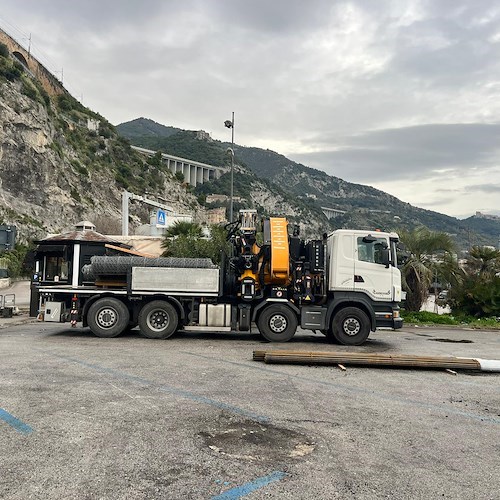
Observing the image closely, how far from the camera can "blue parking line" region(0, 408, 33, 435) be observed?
17.6 feet

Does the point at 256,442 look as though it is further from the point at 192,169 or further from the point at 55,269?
the point at 192,169

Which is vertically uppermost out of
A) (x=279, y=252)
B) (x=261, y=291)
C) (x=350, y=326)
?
(x=279, y=252)

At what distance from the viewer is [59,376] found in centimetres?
814

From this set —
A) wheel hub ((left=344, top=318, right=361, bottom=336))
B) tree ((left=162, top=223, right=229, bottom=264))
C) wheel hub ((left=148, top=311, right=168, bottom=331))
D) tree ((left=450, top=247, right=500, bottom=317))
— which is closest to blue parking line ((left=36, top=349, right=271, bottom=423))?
wheel hub ((left=148, top=311, right=168, bottom=331))

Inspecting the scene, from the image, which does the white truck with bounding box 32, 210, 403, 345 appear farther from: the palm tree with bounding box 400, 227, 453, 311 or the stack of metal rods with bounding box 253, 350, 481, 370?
A: the palm tree with bounding box 400, 227, 453, 311

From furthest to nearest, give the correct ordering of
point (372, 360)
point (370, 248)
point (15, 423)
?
point (370, 248) < point (372, 360) < point (15, 423)

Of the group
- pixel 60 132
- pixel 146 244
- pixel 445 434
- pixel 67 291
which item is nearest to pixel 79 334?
pixel 67 291

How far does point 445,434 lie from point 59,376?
6233mm

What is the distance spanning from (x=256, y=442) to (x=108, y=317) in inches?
357

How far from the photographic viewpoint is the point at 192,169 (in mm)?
164125

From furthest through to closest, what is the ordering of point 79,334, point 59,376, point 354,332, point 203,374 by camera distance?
point 79,334 → point 354,332 → point 203,374 → point 59,376

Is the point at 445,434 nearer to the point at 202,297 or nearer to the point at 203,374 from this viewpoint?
the point at 203,374

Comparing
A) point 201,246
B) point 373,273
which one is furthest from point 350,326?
point 201,246

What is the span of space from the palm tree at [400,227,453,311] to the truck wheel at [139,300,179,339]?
12.6 m
